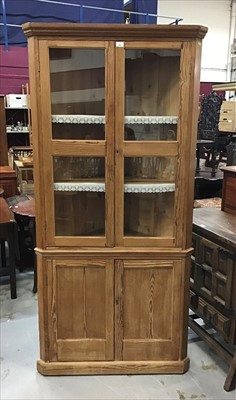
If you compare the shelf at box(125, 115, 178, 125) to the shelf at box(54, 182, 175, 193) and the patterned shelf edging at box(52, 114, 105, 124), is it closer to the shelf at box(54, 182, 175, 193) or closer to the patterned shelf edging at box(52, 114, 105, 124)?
the patterned shelf edging at box(52, 114, 105, 124)

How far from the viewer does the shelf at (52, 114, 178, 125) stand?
212 centimetres

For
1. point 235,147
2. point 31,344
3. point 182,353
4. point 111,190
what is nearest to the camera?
point 111,190

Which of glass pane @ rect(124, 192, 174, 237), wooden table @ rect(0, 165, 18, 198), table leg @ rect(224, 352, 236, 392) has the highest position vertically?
glass pane @ rect(124, 192, 174, 237)

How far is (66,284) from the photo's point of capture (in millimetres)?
2281

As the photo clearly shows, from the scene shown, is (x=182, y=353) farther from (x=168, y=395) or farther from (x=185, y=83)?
(x=185, y=83)

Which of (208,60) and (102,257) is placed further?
(208,60)

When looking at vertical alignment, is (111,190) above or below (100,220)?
above

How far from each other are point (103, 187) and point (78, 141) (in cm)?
30

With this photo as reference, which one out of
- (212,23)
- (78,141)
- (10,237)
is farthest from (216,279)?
(212,23)

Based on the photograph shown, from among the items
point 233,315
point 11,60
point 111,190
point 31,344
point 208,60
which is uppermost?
point 208,60

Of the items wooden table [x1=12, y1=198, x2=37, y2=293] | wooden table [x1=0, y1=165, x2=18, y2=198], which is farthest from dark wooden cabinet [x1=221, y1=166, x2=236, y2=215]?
wooden table [x1=0, y1=165, x2=18, y2=198]

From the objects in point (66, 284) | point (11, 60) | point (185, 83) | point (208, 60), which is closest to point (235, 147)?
point (185, 83)

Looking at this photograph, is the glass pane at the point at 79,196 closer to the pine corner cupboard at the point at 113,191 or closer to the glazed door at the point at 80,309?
the pine corner cupboard at the point at 113,191

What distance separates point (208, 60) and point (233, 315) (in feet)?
35.8
